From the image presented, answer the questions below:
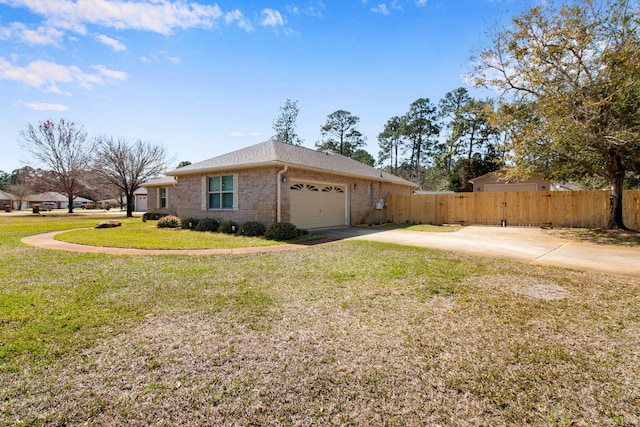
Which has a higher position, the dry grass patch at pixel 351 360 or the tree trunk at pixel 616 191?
the tree trunk at pixel 616 191

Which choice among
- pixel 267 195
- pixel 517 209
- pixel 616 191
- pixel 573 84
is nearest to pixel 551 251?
pixel 573 84

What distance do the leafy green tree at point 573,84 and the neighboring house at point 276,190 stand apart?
730cm

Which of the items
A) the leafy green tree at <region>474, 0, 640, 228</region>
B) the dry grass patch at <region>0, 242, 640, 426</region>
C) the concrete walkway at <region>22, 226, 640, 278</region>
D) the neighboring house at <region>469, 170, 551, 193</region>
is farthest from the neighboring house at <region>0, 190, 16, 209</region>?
the neighboring house at <region>469, 170, 551, 193</region>

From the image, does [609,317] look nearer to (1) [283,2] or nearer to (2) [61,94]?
(1) [283,2]

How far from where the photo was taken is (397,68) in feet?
44.9

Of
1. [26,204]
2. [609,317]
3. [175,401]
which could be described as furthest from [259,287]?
Answer: [26,204]

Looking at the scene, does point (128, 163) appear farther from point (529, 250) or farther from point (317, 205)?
point (529, 250)

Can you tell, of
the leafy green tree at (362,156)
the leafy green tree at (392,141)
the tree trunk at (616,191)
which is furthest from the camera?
the leafy green tree at (362,156)

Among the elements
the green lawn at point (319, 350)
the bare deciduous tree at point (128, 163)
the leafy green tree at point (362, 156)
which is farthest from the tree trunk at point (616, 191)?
the leafy green tree at point (362, 156)

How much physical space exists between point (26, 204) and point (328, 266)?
68.5 m

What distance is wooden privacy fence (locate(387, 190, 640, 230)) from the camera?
13.3 metres

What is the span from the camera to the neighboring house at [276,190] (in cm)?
1181

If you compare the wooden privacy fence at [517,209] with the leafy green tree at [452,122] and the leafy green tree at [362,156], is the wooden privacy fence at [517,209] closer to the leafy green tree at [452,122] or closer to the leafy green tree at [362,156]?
the leafy green tree at [452,122]

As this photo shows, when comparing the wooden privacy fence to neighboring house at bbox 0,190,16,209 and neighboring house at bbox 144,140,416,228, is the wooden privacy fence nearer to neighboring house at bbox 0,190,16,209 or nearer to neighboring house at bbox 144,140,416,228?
neighboring house at bbox 144,140,416,228
